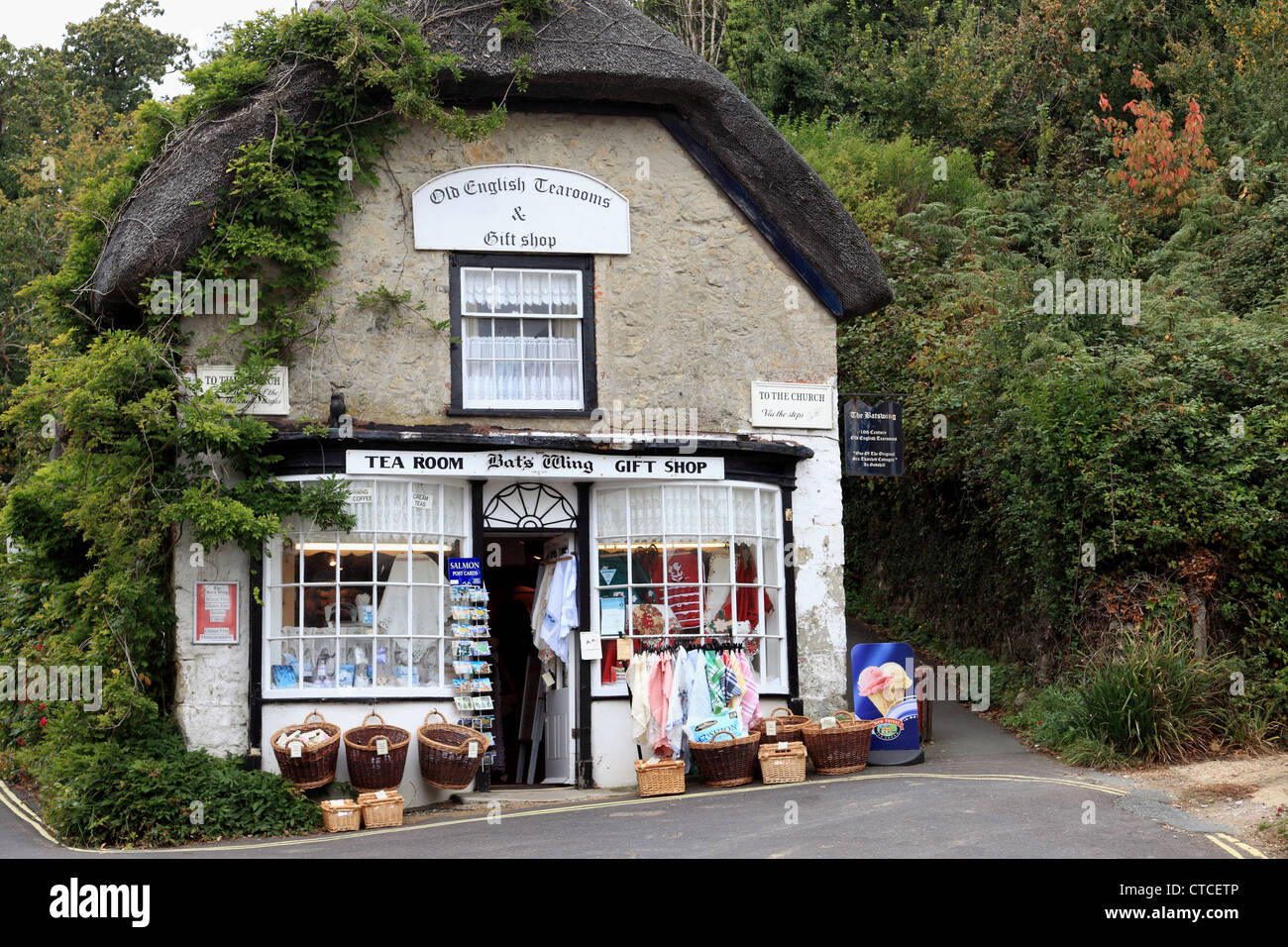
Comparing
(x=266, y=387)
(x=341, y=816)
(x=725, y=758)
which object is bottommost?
(x=341, y=816)

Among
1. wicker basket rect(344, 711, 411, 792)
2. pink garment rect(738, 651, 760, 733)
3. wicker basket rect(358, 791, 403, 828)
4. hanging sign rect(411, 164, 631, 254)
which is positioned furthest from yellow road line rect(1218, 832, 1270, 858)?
hanging sign rect(411, 164, 631, 254)

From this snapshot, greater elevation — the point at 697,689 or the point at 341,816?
the point at 697,689

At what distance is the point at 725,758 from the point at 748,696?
699mm

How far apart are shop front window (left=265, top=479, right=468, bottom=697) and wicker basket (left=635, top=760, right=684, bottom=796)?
209cm

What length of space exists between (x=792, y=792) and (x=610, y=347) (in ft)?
15.6

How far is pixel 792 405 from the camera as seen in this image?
1378 cm

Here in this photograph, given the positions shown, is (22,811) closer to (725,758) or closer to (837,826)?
(725,758)

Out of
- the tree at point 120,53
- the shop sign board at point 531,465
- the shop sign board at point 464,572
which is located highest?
the tree at point 120,53

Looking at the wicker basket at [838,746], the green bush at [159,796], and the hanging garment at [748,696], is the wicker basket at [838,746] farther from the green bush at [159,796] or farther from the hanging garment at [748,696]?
the green bush at [159,796]

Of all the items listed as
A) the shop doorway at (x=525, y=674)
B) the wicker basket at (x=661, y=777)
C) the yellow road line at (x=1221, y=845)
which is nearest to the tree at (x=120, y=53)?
the shop doorway at (x=525, y=674)

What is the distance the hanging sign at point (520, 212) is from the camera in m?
13.0

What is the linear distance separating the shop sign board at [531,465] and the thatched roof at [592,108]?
2.46m

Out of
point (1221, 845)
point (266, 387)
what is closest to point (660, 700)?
point (266, 387)
